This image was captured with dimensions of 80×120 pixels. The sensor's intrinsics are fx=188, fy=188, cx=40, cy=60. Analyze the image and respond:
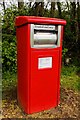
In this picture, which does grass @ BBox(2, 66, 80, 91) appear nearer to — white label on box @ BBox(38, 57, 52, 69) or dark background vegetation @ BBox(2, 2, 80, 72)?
→ dark background vegetation @ BBox(2, 2, 80, 72)

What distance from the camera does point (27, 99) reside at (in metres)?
2.83

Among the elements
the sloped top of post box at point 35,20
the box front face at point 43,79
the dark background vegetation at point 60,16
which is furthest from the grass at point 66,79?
the sloped top of post box at point 35,20

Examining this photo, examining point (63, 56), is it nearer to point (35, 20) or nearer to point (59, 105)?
point (59, 105)

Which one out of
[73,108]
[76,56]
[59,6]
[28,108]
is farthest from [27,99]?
[59,6]

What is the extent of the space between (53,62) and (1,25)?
274 cm

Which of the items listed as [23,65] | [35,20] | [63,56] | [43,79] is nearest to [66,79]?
[63,56]

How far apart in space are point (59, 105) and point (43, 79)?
2.20ft

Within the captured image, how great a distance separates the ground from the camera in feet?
9.72

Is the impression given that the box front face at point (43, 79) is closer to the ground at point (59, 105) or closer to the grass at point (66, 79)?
the ground at point (59, 105)

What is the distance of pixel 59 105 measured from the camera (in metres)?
3.23

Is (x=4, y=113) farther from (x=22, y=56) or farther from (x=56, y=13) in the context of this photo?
(x=56, y=13)

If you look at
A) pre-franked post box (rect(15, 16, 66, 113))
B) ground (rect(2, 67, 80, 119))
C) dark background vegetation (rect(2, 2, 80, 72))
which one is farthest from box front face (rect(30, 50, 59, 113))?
dark background vegetation (rect(2, 2, 80, 72))

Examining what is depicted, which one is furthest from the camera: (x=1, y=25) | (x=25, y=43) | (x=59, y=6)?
(x=59, y=6)

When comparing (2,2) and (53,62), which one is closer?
(53,62)
